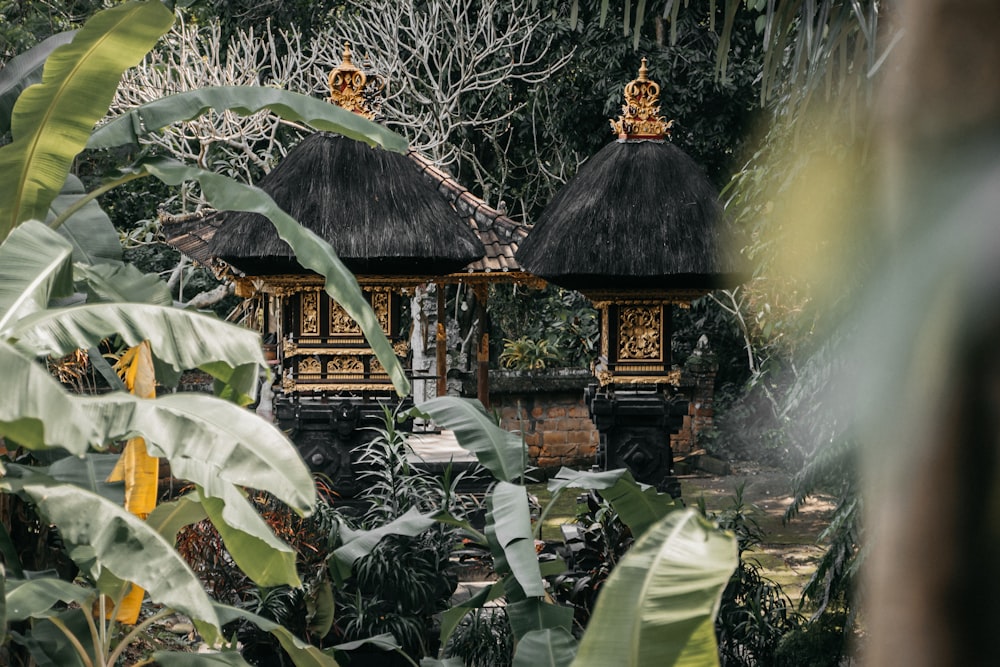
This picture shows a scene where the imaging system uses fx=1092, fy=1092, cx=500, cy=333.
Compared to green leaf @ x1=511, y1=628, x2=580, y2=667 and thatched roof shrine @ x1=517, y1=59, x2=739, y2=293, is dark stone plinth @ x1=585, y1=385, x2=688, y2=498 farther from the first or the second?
green leaf @ x1=511, y1=628, x2=580, y2=667

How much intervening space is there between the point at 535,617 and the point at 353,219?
4.03m

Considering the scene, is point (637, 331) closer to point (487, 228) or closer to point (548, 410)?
point (487, 228)

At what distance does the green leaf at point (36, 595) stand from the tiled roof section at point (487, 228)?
19.5 ft

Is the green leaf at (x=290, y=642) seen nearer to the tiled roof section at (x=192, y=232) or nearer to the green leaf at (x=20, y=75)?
the green leaf at (x=20, y=75)

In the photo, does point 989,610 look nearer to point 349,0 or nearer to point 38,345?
point 38,345

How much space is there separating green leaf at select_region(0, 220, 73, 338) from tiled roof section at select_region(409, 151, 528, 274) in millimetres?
5942

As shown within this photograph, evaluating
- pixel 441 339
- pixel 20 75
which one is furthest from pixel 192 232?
pixel 20 75

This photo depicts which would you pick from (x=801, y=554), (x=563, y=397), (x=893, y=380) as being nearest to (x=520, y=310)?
(x=563, y=397)

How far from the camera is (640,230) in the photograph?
745 centimetres

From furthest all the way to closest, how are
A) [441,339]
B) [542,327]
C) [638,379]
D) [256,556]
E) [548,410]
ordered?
[542,327] → [548,410] → [441,339] → [638,379] → [256,556]

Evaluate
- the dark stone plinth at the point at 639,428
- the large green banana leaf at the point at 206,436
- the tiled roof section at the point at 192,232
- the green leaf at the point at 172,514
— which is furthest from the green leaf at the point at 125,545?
the tiled roof section at the point at 192,232

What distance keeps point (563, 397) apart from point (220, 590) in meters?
7.79

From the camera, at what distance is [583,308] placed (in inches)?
563

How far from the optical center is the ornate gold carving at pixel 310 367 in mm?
7578
